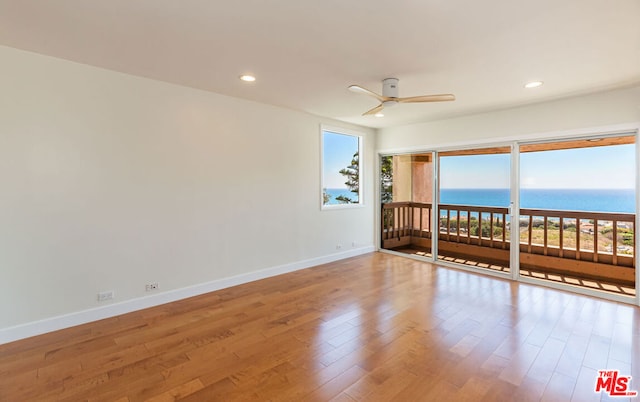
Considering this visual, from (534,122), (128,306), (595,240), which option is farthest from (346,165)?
(128,306)

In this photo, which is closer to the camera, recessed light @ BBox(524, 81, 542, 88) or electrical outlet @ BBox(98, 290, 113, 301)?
electrical outlet @ BBox(98, 290, 113, 301)

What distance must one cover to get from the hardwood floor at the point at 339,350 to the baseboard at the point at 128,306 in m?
0.10

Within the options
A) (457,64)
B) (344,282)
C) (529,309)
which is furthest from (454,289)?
(457,64)

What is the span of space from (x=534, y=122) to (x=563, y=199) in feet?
3.87

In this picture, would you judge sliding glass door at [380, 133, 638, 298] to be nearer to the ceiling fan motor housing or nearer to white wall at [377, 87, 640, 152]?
white wall at [377, 87, 640, 152]

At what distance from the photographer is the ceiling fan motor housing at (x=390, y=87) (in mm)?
3109

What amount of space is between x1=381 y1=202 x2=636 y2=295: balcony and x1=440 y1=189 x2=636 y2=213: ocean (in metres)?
0.13

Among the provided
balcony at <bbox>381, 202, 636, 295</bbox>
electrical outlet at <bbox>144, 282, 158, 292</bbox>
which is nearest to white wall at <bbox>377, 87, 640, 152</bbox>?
balcony at <bbox>381, 202, 636, 295</bbox>

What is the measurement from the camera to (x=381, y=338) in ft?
8.55

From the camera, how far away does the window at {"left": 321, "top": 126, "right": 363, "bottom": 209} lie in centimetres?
520

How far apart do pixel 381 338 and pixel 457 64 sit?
2.67 m

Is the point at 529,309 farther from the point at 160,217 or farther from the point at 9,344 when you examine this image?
the point at 9,344

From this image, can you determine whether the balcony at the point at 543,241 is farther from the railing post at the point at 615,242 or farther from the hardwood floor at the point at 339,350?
the hardwood floor at the point at 339,350

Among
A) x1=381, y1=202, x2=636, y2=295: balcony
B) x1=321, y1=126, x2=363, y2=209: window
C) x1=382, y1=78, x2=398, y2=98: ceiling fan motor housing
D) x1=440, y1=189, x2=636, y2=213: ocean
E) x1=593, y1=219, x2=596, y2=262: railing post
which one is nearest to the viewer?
x1=382, y1=78, x2=398, y2=98: ceiling fan motor housing
